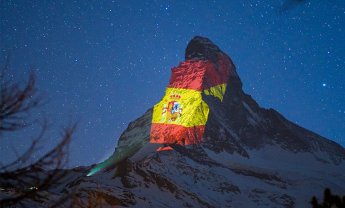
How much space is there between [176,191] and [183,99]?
62.3 metres

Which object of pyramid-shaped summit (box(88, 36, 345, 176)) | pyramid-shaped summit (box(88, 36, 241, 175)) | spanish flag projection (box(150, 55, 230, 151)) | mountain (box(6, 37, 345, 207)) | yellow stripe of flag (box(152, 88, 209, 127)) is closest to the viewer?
mountain (box(6, 37, 345, 207))

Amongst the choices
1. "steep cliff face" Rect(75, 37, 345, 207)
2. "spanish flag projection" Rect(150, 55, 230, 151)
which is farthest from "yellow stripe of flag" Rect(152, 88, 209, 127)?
"steep cliff face" Rect(75, 37, 345, 207)

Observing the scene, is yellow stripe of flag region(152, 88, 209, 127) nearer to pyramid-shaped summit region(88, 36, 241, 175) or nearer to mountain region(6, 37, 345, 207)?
pyramid-shaped summit region(88, 36, 241, 175)

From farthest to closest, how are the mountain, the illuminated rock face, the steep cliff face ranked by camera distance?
the illuminated rock face < the steep cliff face < the mountain

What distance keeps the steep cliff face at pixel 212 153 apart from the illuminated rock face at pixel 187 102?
0.41 m

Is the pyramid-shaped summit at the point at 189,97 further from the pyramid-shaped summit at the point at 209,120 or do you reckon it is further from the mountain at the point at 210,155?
the mountain at the point at 210,155

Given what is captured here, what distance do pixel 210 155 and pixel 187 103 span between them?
873 inches

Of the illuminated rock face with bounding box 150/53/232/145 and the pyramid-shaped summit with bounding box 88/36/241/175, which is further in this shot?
the illuminated rock face with bounding box 150/53/232/145

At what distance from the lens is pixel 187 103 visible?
154750 mm

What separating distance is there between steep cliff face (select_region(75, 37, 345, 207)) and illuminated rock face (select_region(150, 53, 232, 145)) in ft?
1.33

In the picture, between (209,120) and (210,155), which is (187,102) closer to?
(209,120)

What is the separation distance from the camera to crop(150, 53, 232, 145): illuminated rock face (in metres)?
149

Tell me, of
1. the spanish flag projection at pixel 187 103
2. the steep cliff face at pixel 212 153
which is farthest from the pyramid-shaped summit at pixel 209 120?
the steep cliff face at pixel 212 153

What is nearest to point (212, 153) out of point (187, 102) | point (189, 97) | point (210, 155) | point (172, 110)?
point (210, 155)
